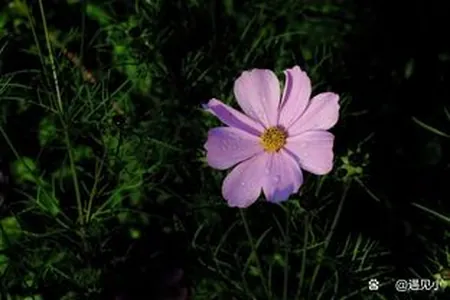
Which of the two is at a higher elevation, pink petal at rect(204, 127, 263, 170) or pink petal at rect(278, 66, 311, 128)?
pink petal at rect(278, 66, 311, 128)

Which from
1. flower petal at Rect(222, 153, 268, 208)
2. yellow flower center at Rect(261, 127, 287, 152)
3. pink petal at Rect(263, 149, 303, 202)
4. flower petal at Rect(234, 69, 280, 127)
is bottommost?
flower petal at Rect(222, 153, 268, 208)

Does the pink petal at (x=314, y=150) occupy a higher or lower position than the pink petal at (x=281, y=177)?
higher

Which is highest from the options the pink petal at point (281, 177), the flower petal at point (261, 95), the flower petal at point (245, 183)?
the flower petal at point (261, 95)

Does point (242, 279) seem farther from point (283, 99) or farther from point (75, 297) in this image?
point (283, 99)

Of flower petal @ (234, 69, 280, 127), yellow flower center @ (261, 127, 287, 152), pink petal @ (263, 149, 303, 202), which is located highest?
flower petal @ (234, 69, 280, 127)
